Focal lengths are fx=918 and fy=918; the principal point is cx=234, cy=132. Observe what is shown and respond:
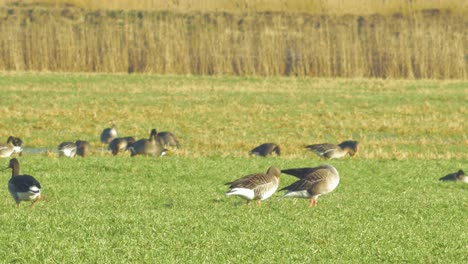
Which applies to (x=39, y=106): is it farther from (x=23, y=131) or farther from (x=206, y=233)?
(x=206, y=233)

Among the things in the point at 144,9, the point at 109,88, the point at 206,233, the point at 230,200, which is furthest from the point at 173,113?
the point at 144,9

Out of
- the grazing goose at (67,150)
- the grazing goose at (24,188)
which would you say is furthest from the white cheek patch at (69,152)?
the grazing goose at (24,188)

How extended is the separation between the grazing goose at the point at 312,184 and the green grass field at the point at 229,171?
352 mm

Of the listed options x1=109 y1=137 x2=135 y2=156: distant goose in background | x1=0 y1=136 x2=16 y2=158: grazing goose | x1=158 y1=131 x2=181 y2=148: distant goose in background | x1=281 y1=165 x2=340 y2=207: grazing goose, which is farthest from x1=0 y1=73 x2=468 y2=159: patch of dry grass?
x1=281 y1=165 x2=340 y2=207: grazing goose

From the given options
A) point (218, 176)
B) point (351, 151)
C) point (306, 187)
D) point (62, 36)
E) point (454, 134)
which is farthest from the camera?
point (62, 36)

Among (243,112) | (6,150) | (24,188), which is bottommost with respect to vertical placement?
(243,112)

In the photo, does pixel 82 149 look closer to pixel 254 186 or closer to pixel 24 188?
pixel 24 188

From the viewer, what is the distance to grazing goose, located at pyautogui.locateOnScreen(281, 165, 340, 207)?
58.3ft

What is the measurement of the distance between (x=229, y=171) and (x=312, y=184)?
25.3 feet

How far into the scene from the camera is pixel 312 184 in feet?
58.4

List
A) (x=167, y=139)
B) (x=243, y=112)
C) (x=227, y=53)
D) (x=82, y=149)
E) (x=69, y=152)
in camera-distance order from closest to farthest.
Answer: (x=69, y=152) → (x=82, y=149) → (x=167, y=139) → (x=243, y=112) → (x=227, y=53)

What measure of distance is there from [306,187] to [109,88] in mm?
34594

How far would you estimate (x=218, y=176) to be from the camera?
24500 millimetres

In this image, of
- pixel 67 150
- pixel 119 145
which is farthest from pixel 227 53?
pixel 67 150
